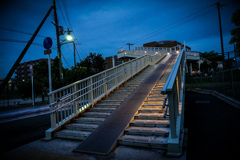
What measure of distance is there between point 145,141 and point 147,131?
1.25 ft

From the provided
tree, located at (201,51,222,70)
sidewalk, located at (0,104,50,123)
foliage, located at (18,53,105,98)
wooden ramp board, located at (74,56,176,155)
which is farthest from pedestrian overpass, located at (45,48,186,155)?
tree, located at (201,51,222,70)

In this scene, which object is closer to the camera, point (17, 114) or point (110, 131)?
point (110, 131)

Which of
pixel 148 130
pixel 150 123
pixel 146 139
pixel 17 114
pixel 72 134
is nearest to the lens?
pixel 146 139

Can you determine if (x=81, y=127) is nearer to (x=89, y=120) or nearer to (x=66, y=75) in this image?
(x=89, y=120)

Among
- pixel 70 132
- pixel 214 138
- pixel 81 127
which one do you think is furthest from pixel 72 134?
pixel 214 138

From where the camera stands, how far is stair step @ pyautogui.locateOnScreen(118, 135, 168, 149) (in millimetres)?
3623

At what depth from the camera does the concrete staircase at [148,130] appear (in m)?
3.78

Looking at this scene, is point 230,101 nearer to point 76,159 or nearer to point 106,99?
point 106,99

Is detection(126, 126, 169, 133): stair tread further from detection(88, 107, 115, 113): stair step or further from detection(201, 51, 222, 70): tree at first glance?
detection(201, 51, 222, 70): tree

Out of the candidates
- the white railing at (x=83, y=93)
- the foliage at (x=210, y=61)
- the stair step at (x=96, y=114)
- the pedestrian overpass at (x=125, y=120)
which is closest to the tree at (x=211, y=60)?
the foliage at (x=210, y=61)

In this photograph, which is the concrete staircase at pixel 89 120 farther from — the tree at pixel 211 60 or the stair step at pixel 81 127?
the tree at pixel 211 60

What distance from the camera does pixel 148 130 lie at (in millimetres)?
4234

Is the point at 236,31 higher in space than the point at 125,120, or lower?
higher

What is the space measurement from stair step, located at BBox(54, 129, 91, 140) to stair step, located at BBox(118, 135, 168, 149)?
129 centimetres
